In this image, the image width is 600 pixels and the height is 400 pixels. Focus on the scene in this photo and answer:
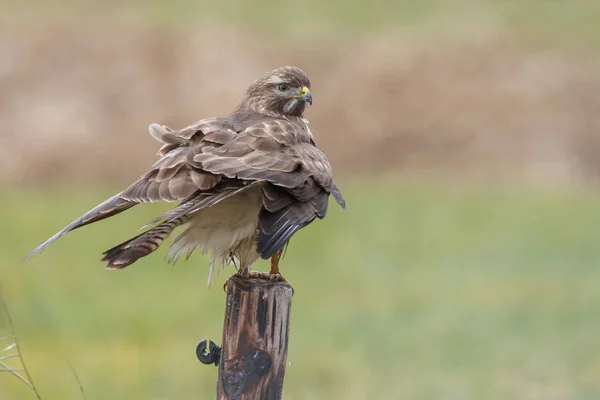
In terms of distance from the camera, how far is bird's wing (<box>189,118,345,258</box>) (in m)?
5.05

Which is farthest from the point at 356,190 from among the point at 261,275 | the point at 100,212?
the point at 100,212

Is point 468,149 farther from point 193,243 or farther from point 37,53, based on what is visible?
point 193,243

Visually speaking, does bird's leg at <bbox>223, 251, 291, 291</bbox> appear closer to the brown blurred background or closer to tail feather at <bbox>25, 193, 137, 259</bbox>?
tail feather at <bbox>25, 193, 137, 259</bbox>

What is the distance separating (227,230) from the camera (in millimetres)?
5578

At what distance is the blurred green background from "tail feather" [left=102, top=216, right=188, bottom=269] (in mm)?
6423

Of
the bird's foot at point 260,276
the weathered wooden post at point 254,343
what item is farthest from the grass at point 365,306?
the weathered wooden post at point 254,343

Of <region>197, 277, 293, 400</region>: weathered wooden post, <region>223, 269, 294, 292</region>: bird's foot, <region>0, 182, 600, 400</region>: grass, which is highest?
<region>0, 182, 600, 400</region>: grass

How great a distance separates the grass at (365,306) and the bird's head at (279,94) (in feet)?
14.6

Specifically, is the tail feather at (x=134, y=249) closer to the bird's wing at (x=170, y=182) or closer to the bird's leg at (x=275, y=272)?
the bird's wing at (x=170, y=182)

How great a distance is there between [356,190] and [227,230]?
1748 cm

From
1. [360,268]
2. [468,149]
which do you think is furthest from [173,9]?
[360,268]

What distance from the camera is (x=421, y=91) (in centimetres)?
2870

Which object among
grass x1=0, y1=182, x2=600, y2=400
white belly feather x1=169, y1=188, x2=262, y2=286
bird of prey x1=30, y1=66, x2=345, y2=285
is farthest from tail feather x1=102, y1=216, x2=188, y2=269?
grass x1=0, y1=182, x2=600, y2=400

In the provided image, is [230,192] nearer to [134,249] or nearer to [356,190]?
[134,249]
